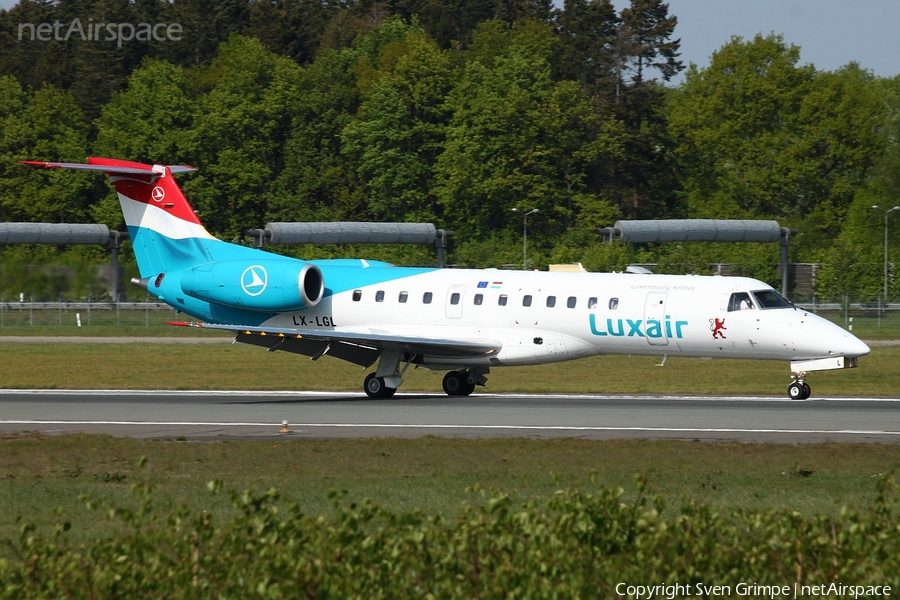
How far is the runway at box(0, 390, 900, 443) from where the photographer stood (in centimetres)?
2162

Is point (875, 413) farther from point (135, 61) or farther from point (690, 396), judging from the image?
point (135, 61)

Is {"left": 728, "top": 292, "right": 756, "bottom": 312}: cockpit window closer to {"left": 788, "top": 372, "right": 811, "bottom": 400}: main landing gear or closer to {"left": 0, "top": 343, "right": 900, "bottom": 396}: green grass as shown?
{"left": 788, "top": 372, "right": 811, "bottom": 400}: main landing gear

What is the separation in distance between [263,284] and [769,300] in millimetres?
11781

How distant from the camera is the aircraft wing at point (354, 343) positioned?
92.2 ft

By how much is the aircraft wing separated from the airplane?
0.13ft

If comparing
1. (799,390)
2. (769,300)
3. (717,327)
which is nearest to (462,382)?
(717,327)

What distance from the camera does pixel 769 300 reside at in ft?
90.1

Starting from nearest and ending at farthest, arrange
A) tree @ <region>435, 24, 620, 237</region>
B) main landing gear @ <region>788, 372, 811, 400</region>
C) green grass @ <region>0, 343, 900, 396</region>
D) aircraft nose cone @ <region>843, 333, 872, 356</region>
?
aircraft nose cone @ <region>843, 333, 872, 356</region> < main landing gear @ <region>788, 372, 811, 400</region> < green grass @ <region>0, 343, 900, 396</region> < tree @ <region>435, 24, 620, 237</region>

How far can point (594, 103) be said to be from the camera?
98.9m

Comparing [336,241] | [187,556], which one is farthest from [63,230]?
[187,556]

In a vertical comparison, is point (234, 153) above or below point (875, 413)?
above

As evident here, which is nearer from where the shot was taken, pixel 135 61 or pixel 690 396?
pixel 690 396

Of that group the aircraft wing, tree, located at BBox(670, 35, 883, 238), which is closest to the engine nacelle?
the aircraft wing

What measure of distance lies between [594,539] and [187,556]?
9.86 feet
